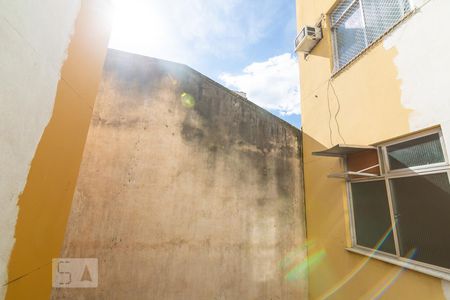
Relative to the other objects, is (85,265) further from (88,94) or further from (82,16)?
(82,16)

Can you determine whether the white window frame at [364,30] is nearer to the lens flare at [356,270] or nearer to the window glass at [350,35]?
the window glass at [350,35]

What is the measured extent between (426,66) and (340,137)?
1.43 m

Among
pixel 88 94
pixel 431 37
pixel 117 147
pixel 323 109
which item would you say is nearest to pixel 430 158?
pixel 431 37

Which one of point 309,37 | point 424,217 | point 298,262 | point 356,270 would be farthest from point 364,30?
point 298,262

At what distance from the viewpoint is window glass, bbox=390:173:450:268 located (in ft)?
7.43

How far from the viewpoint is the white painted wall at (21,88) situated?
124cm

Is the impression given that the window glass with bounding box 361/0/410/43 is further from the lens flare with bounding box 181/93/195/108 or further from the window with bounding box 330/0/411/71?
the lens flare with bounding box 181/93/195/108

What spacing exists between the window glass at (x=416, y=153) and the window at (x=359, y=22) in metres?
1.57

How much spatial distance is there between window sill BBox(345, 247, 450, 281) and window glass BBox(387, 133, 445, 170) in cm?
110

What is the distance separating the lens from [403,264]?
98.2 inches

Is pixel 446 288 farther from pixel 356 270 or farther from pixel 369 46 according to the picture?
pixel 369 46

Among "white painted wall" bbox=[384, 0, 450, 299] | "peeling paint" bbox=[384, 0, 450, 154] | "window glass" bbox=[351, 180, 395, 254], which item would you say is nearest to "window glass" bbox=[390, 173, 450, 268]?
"window glass" bbox=[351, 180, 395, 254]

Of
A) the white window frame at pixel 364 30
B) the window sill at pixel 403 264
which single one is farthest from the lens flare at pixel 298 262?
the white window frame at pixel 364 30

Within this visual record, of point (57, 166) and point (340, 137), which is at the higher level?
point (340, 137)
